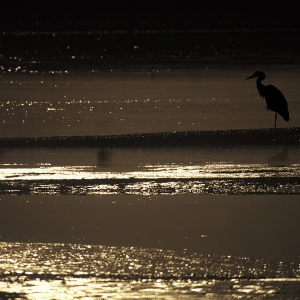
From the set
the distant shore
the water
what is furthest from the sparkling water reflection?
the distant shore

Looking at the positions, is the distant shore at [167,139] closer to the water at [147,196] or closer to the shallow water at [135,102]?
the water at [147,196]

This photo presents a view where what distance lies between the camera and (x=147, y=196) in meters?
8.33

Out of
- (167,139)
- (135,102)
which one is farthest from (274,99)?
(135,102)

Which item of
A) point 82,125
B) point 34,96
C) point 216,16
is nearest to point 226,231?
point 82,125

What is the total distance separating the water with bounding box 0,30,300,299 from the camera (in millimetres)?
5680

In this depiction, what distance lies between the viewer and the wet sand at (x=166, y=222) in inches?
257

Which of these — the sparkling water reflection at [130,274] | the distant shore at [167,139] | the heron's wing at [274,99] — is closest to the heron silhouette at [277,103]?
the heron's wing at [274,99]

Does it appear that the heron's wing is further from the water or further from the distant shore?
the distant shore

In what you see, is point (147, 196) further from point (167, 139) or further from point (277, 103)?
point (277, 103)

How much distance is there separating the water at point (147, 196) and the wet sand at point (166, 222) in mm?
15

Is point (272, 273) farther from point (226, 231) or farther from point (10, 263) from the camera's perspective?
point (10, 263)

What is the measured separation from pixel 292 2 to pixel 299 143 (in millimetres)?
76531

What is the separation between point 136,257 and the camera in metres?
6.15

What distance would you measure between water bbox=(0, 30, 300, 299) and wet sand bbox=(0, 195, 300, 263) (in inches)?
0.6
